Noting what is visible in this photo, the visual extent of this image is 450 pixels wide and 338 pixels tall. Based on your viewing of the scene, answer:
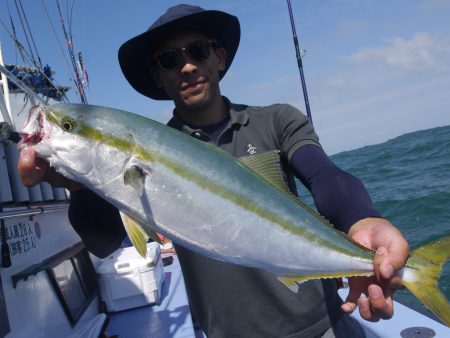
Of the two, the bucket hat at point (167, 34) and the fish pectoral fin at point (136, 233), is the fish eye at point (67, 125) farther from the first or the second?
the bucket hat at point (167, 34)

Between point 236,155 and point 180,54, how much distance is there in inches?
29.7

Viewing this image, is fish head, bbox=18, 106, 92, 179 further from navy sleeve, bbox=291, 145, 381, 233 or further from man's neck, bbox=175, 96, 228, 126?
navy sleeve, bbox=291, 145, 381, 233

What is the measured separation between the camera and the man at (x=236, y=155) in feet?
6.94

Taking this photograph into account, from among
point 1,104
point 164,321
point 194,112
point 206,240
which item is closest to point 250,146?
point 194,112

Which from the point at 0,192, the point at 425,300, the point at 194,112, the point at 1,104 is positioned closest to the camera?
the point at 425,300

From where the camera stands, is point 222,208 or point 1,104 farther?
point 1,104

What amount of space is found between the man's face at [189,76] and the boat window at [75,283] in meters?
3.29

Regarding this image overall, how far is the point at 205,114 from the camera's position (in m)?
2.61

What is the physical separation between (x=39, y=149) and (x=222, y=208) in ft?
3.06

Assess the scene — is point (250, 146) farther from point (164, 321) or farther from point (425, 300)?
point (164, 321)

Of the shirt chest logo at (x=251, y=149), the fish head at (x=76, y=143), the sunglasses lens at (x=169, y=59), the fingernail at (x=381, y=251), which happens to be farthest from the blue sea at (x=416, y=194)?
the fish head at (x=76, y=143)

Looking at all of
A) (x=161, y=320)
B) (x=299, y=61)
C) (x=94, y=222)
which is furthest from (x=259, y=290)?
(x=299, y=61)

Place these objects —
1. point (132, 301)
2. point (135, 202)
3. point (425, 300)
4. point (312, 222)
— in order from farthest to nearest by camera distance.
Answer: point (132, 301) < point (312, 222) < point (135, 202) < point (425, 300)

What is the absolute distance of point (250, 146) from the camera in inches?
97.1
